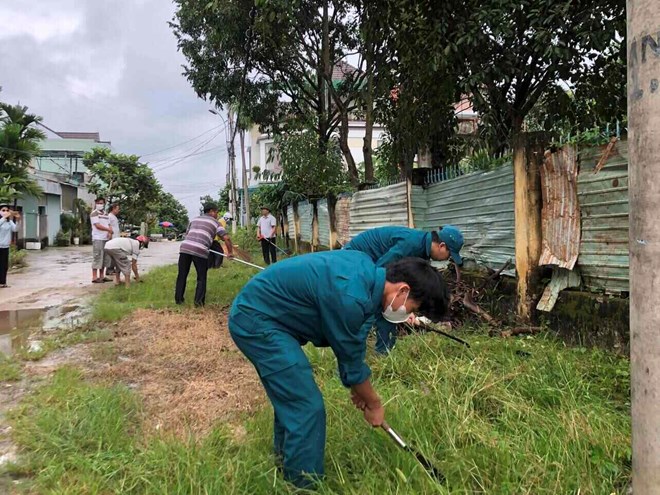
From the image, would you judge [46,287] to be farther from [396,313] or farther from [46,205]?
[46,205]

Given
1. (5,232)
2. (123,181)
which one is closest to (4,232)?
(5,232)

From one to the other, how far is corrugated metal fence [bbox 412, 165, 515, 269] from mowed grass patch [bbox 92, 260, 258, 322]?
3329mm

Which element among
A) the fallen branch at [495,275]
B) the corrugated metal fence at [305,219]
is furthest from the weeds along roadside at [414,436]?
the corrugated metal fence at [305,219]

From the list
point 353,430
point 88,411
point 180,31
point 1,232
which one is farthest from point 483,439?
point 180,31

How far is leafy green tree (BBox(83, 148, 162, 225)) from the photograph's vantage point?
3206 centimetres

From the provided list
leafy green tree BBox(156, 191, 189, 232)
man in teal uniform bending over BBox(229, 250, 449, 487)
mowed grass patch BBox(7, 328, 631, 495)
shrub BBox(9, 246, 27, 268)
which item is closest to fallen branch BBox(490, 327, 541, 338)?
mowed grass patch BBox(7, 328, 631, 495)

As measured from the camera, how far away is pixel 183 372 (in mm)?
4270

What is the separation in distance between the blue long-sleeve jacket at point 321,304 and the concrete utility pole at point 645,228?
3.04ft

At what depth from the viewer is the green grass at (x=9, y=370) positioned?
4207 millimetres

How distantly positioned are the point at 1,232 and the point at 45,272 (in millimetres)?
3829

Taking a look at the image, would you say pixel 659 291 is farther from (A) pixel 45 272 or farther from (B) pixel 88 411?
(A) pixel 45 272

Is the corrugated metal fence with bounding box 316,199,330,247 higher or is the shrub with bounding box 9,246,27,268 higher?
the corrugated metal fence with bounding box 316,199,330,247

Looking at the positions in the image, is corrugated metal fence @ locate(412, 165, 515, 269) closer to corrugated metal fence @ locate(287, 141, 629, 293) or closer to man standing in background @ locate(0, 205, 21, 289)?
corrugated metal fence @ locate(287, 141, 629, 293)

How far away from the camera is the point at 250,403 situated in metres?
3.42
